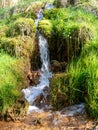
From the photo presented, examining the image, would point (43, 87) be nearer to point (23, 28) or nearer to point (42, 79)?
point (42, 79)

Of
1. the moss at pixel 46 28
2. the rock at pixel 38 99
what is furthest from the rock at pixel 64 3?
the rock at pixel 38 99

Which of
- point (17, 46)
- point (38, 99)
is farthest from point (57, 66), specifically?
point (38, 99)

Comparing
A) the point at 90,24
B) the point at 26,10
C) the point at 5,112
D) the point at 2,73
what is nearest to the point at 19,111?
the point at 5,112

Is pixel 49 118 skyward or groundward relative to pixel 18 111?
groundward

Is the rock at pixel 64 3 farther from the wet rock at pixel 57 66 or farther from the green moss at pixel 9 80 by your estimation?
the green moss at pixel 9 80

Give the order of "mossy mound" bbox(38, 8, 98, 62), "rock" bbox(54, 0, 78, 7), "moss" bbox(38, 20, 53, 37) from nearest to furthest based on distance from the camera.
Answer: "mossy mound" bbox(38, 8, 98, 62) < "moss" bbox(38, 20, 53, 37) < "rock" bbox(54, 0, 78, 7)

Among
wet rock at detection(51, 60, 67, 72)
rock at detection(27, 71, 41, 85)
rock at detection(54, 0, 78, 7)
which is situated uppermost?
rock at detection(54, 0, 78, 7)

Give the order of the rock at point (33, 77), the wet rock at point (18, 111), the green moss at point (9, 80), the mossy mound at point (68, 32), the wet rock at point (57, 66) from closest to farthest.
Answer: the wet rock at point (18, 111) < the green moss at point (9, 80) < the rock at point (33, 77) < the wet rock at point (57, 66) < the mossy mound at point (68, 32)

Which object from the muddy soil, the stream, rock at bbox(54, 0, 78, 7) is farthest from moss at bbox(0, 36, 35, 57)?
rock at bbox(54, 0, 78, 7)

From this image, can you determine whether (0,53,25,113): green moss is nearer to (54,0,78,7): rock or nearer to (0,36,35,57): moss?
(0,36,35,57): moss

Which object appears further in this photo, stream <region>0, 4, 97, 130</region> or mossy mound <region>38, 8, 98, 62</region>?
mossy mound <region>38, 8, 98, 62</region>

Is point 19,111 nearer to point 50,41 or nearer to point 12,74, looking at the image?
point 12,74

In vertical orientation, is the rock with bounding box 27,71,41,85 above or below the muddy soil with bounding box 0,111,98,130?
above

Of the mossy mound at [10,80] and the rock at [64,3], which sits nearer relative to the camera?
the mossy mound at [10,80]
